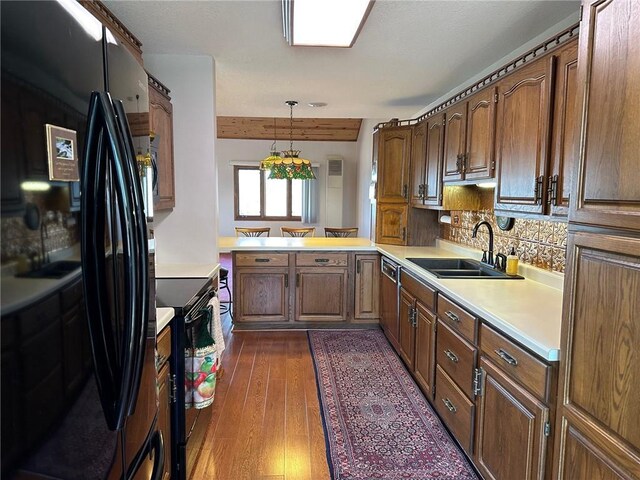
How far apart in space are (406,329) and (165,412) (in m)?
1.98

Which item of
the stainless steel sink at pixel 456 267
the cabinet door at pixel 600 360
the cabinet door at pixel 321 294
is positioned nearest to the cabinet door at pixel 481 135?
the stainless steel sink at pixel 456 267

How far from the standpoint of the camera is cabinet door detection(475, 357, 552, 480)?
1.51 metres

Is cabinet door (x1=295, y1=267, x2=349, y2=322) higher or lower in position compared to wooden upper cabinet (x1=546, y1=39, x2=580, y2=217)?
lower

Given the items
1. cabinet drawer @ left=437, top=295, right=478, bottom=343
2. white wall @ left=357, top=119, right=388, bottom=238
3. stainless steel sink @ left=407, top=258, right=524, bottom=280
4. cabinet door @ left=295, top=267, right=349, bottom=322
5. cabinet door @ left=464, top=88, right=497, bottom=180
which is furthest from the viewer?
white wall @ left=357, top=119, right=388, bottom=238

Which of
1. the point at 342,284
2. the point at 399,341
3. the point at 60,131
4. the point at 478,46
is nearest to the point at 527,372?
the point at 60,131

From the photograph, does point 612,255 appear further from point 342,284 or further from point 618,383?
point 342,284

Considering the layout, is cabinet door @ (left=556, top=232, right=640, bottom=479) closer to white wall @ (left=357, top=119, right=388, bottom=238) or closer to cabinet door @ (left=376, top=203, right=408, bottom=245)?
cabinet door @ (left=376, top=203, right=408, bottom=245)

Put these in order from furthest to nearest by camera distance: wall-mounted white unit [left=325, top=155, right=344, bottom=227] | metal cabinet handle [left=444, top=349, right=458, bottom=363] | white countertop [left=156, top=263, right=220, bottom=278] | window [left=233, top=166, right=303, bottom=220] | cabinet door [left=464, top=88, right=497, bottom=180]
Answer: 1. window [left=233, top=166, right=303, bottom=220]
2. wall-mounted white unit [left=325, top=155, right=344, bottom=227]
3. white countertop [left=156, top=263, right=220, bottom=278]
4. cabinet door [left=464, top=88, right=497, bottom=180]
5. metal cabinet handle [left=444, top=349, right=458, bottom=363]

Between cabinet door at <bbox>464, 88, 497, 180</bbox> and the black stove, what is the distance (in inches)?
72.4

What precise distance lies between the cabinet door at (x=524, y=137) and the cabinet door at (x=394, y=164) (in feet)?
5.78

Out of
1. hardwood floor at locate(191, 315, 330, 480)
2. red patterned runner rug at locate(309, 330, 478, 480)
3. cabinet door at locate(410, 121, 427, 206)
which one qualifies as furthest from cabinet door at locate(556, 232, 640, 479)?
cabinet door at locate(410, 121, 427, 206)

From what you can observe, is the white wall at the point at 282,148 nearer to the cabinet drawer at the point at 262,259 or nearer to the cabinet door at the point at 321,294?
the cabinet door at the point at 321,294

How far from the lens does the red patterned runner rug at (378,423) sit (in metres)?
2.14

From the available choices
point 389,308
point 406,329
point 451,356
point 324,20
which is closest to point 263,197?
point 389,308
